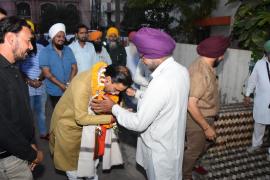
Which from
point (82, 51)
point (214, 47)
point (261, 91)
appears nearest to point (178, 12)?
point (82, 51)

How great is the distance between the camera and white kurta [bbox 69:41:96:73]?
16.2ft

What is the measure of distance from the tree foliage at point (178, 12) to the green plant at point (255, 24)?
3.08 m

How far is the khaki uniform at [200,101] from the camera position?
2.91 m

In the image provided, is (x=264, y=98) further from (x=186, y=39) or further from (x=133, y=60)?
(x=186, y=39)

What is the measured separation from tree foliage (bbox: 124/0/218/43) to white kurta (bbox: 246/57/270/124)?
19.3 feet

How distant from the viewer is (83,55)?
4.96 metres

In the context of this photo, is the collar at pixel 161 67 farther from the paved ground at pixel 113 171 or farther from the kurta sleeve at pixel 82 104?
the paved ground at pixel 113 171

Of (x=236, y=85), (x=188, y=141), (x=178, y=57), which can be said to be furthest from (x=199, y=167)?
(x=178, y=57)

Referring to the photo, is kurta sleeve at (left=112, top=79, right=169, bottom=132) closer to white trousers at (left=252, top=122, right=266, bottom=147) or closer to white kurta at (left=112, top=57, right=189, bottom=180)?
white kurta at (left=112, top=57, right=189, bottom=180)

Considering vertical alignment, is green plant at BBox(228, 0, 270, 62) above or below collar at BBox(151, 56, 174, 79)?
above

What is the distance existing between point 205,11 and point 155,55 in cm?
834

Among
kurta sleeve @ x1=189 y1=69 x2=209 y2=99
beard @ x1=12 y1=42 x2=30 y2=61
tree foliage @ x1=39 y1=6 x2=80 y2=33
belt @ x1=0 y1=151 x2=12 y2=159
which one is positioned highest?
tree foliage @ x1=39 y1=6 x2=80 y2=33

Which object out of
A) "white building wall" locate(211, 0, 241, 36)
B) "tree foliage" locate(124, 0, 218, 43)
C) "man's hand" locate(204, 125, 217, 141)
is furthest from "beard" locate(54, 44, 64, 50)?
"white building wall" locate(211, 0, 241, 36)

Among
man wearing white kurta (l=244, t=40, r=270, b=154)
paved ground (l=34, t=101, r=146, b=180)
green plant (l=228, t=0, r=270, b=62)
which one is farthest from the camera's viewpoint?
green plant (l=228, t=0, r=270, b=62)
